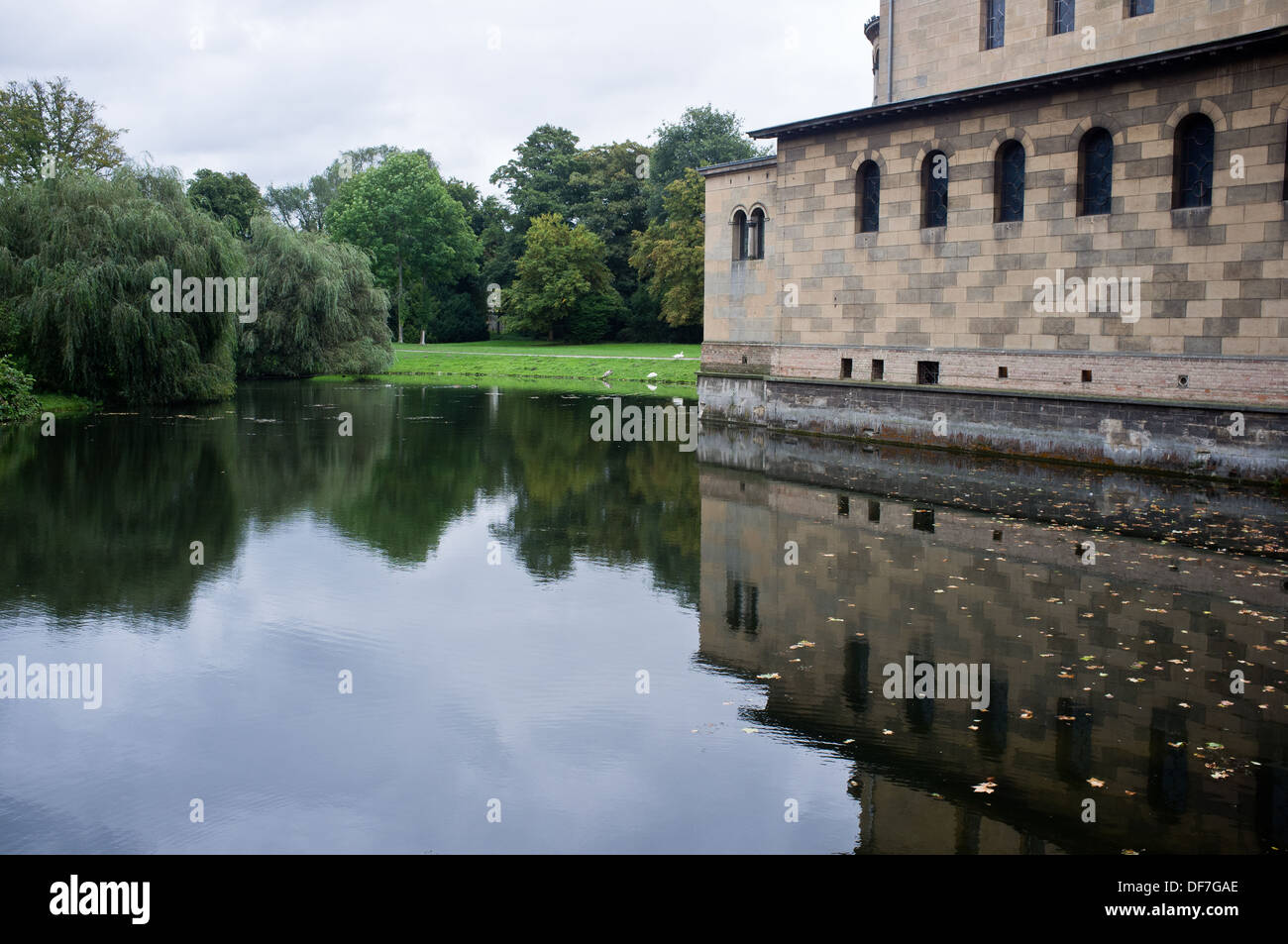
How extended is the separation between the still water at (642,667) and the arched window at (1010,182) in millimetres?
8321

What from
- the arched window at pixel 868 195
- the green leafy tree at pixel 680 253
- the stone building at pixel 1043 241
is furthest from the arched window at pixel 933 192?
the green leafy tree at pixel 680 253

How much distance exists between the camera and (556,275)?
79.9 meters

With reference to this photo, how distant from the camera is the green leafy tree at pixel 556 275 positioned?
79.2m

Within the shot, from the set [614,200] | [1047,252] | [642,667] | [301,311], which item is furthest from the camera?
[614,200]

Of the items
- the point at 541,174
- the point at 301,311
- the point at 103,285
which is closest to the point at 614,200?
the point at 541,174

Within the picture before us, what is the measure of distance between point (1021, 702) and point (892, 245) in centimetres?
2049

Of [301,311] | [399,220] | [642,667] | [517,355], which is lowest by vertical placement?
[642,667]

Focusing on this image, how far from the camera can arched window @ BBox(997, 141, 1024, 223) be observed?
2503 cm

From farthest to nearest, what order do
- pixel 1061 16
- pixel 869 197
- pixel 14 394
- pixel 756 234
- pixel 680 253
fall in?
1. pixel 680 253
2. pixel 756 234
3. pixel 14 394
4. pixel 869 197
5. pixel 1061 16

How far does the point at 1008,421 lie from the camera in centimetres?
2483

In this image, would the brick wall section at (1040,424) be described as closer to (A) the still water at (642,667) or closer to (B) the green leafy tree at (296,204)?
(A) the still water at (642,667)

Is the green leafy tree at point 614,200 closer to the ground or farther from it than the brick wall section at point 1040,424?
farther from it

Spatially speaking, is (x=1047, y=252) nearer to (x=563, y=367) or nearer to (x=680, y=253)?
(x=563, y=367)

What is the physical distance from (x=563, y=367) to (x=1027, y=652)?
5389cm
